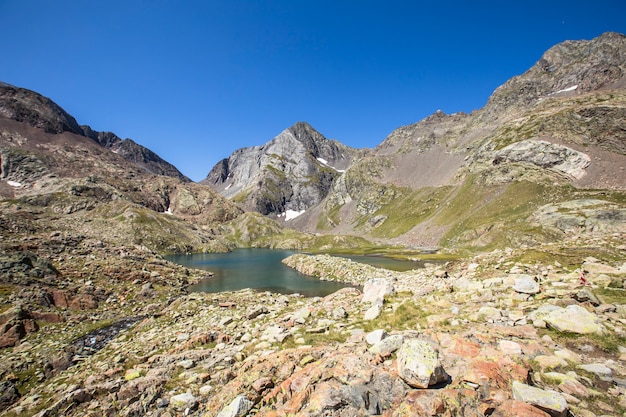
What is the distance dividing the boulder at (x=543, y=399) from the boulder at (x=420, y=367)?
168 cm

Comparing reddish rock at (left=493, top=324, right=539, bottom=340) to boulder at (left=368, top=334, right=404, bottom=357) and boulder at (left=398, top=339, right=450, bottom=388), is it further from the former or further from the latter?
boulder at (left=398, top=339, right=450, bottom=388)

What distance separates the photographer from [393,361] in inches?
352

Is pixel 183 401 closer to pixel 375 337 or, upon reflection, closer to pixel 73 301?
pixel 375 337

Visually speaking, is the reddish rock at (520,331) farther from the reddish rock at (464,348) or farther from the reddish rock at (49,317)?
the reddish rock at (49,317)

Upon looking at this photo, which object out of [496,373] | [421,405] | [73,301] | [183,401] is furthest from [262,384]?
[73,301]

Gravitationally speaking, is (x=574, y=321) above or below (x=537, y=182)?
below

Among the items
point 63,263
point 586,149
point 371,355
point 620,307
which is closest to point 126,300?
point 63,263

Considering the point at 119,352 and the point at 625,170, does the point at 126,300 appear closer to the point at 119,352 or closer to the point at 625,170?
the point at 119,352

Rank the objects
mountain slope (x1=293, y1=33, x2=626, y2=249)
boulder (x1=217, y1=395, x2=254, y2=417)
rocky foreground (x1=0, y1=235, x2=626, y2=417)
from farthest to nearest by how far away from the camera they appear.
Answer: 1. mountain slope (x1=293, y1=33, x2=626, y2=249)
2. boulder (x1=217, y1=395, x2=254, y2=417)
3. rocky foreground (x1=0, y1=235, x2=626, y2=417)

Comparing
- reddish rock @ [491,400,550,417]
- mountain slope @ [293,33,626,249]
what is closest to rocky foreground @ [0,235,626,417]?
reddish rock @ [491,400,550,417]

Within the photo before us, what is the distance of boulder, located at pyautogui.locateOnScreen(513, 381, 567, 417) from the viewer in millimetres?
6059

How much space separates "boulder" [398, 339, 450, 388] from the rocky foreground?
0.03 metres

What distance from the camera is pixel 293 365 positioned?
10438 mm

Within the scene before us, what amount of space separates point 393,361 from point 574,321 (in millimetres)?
7353
